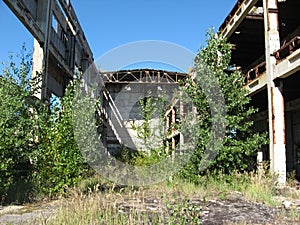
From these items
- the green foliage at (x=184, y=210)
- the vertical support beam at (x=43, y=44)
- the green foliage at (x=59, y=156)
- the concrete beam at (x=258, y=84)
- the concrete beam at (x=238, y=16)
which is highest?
the concrete beam at (x=238, y=16)

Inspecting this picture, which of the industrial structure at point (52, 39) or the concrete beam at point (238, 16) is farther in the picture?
the concrete beam at point (238, 16)

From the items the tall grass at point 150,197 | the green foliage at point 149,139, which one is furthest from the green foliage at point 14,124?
the green foliage at point 149,139

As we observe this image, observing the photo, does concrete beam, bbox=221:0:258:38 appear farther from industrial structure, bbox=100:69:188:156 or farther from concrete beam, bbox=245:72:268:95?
industrial structure, bbox=100:69:188:156

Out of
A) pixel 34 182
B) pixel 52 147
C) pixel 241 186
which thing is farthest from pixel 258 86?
pixel 34 182

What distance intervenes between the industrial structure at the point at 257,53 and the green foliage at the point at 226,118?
1203mm

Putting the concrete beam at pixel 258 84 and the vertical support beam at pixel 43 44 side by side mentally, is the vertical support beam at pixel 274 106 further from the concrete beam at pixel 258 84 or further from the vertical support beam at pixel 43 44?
the vertical support beam at pixel 43 44

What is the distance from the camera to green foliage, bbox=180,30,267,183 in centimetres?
898

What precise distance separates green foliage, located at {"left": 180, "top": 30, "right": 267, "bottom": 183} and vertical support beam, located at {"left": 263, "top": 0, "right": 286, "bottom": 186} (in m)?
0.66

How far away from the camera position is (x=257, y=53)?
636 inches

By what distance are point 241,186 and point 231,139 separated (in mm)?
1437

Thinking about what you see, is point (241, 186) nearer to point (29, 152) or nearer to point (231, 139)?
point (231, 139)

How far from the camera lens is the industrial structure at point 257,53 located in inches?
389

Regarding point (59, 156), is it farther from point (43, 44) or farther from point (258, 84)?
point (258, 84)

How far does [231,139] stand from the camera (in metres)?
9.14
